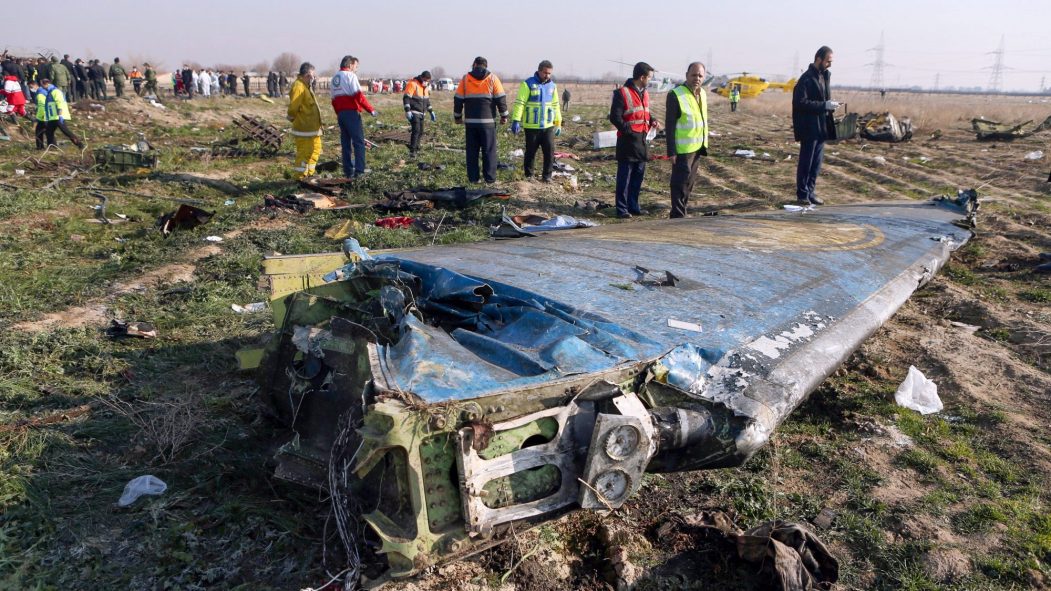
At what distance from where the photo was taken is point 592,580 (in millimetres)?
2613

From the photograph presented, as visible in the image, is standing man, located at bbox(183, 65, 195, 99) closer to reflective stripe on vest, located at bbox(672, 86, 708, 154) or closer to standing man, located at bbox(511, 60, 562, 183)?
standing man, located at bbox(511, 60, 562, 183)

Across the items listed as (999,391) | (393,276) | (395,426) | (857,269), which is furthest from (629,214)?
(395,426)

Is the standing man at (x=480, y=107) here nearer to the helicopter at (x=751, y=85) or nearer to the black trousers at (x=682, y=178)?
the black trousers at (x=682, y=178)

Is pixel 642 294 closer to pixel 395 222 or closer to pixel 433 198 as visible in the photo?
pixel 395 222

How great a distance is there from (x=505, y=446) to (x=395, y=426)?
391 mm

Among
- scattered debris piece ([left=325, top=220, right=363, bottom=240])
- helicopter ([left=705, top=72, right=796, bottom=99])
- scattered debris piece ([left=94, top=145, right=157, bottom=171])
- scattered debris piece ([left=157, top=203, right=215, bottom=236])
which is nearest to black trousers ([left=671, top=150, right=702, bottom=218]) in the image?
scattered debris piece ([left=325, top=220, right=363, bottom=240])

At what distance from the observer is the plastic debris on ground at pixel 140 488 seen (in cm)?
285

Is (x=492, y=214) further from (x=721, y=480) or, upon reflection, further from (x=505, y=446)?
(x=505, y=446)

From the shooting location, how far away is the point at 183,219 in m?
7.32

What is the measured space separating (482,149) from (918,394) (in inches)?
277

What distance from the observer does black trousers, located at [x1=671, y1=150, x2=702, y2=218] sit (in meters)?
7.56

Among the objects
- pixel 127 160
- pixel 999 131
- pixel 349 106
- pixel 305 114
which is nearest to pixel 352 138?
pixel 349 106

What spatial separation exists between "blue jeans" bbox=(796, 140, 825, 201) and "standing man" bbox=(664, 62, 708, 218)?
78.1 inches

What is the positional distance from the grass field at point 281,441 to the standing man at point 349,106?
2.84m
